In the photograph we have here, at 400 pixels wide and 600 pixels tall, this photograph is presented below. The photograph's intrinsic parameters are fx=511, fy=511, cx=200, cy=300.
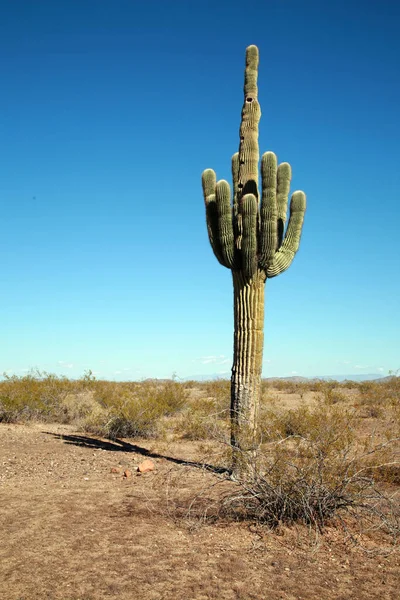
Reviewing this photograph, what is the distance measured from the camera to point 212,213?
384 inches

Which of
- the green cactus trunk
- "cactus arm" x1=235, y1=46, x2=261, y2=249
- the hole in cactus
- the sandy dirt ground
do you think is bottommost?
the sandy dirt ground

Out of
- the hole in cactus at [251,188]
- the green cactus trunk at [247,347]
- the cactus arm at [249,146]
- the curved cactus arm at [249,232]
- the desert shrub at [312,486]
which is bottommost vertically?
the desert shrub at [312,486]

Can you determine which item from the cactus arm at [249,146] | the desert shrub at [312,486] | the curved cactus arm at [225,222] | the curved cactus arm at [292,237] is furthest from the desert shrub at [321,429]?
the cactus arm at [249,146]

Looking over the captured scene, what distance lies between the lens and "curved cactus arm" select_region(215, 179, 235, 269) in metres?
9.23

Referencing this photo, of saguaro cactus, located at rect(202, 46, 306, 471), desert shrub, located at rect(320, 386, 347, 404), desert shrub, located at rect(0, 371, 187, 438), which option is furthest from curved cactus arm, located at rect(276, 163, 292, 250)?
desert shrub, located at rect(0, 371, 187, 438)

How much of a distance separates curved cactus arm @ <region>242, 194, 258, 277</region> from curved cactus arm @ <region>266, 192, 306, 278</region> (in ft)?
1.64

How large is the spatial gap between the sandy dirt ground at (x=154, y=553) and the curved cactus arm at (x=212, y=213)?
13.6 ft

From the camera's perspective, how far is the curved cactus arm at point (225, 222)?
363 inches

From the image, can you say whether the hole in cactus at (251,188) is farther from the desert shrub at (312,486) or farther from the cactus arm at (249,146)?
the desert shrub at (312,486)

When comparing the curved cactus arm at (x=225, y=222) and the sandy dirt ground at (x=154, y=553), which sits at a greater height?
the curved cactus arm at (x=225, y=222)

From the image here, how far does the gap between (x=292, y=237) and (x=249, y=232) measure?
4.22 feet

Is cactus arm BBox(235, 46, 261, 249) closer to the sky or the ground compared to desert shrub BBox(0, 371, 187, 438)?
closer to the sky

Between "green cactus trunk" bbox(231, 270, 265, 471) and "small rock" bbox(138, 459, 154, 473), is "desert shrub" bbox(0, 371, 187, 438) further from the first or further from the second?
"green cactus trunk" bbox(231, 270, 265, 471)

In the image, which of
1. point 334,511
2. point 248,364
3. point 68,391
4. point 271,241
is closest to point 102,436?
point 68,391
